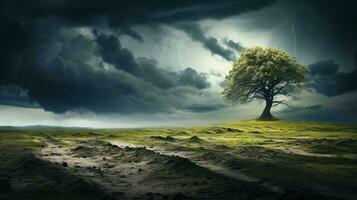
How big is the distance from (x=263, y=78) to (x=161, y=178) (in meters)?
95.4

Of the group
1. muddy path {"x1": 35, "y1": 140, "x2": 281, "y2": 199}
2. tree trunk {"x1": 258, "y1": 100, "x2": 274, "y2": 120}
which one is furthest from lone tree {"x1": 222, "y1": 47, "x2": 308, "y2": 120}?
muddy path {"x1": 35, "y1": 140, "x2": 281, "y2": 199}

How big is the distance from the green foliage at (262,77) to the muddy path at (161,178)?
85.2 metres

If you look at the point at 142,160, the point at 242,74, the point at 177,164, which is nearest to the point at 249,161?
the point at 177,164

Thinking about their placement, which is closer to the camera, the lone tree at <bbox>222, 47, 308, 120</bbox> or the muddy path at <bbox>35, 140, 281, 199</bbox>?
the muddy path at <bbox>35, 140, 281, 199</bbox>

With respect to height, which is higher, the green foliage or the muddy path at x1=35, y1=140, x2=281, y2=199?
the green foliage

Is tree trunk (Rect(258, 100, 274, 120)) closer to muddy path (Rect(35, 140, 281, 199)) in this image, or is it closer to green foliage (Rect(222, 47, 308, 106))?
green foliage (Rect(222, 47, 308, 106))

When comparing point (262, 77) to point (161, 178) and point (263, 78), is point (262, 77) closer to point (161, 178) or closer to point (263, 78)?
point (263, 78)

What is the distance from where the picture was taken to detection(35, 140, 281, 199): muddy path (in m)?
23.4

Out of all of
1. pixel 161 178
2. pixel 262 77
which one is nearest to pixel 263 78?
pixel 262 77

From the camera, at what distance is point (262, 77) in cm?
12050

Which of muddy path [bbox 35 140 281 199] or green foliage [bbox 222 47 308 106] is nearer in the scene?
muddy path [bbox 35 140 281 199]

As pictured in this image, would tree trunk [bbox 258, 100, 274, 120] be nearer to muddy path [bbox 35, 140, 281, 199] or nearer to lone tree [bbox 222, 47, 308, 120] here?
lone tree [bbox 222, 47, 308, 120]

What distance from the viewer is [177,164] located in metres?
31.8

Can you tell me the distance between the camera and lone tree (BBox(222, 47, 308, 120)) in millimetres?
122812
